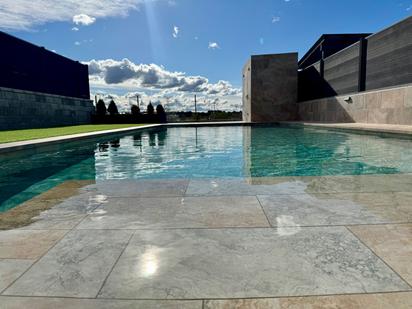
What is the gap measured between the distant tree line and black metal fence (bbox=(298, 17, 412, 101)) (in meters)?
17.2

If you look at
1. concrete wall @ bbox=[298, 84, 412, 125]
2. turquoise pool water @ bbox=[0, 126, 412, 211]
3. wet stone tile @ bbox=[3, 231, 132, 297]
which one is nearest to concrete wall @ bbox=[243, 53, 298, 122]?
concrete wall @ bbox=[298, 84, 412, 125]

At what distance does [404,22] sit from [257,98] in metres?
14.3

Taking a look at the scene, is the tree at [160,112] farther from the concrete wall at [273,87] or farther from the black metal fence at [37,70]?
the concrete wall at [273,87]

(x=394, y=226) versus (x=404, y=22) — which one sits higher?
(x=404, y=22)

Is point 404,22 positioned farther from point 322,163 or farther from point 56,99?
point 56,99

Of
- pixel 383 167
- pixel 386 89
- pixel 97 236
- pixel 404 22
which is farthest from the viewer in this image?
pixel 386 89

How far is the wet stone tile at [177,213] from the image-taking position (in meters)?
2.75

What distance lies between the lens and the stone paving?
167cm

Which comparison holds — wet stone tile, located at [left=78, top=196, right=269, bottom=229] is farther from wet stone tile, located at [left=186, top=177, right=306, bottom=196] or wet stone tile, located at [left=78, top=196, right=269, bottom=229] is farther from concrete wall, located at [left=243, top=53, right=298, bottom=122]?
concrete wall, located at [left=243, top=53, right=298, bottom=122]

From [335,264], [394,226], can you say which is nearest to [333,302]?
[335,264]

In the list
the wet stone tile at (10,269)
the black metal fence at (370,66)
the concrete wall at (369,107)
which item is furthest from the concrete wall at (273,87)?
the wet stone tile at (10,269)

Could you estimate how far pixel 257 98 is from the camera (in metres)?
26.9

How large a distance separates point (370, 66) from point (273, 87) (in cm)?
1078

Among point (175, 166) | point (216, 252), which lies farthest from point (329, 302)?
point (175, 166)
